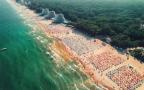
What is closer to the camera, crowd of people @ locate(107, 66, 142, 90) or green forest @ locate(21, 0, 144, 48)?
crowd of people @ locate(107, 66, 142, 90)

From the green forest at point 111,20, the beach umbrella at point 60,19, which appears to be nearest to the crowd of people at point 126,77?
the green forest at point 111,20

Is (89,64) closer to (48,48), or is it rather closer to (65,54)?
(65,54)

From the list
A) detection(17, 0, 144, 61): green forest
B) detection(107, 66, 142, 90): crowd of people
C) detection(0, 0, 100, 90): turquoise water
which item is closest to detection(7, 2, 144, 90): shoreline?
detection(107, 66, 142, 90): crowd of people

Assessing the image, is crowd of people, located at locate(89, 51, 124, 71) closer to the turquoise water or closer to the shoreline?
the shoreline

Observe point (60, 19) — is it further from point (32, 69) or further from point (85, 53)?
point (32, 69)

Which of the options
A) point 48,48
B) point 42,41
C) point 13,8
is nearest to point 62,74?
point 48,48

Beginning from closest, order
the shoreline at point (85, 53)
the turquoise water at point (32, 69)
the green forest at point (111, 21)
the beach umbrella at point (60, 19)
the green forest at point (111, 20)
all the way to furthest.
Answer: the turquoise water at point (32, 69) → the shoreline at point (85, 53) → the green forest at point (111, 21) → the green forest at point (111, 20) → the beach umbrella at point (60, 19)

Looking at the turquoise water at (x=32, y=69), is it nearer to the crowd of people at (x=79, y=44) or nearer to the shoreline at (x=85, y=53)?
the shoreline at (x=85, y=53)
